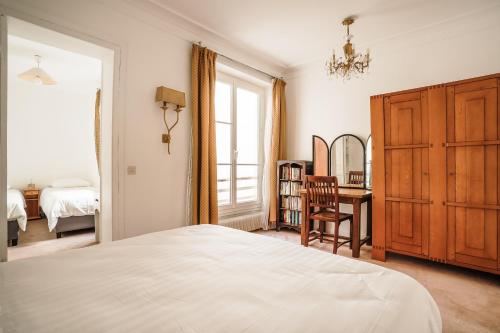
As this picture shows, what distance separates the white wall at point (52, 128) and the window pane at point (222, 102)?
2.39 m

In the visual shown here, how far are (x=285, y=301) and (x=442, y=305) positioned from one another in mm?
1892

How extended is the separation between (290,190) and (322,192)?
1.06 meters

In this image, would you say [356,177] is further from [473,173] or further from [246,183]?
[246,183]

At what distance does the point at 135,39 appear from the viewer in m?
2.68

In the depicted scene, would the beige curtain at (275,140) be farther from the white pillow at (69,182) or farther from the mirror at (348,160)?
the white pillow at (69,182)

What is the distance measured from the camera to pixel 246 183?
4.30 meters

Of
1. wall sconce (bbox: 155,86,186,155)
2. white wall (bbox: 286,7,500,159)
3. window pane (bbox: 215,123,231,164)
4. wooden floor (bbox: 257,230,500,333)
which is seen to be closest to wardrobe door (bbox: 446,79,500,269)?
wooden floor (bbox: 257,230,500,333)

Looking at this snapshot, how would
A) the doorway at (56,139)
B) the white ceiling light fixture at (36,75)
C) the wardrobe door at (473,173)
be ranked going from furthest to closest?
the white ceiling light fixture at (36,75)
the doorway at (56,139)
the wardrobe door at (473,173)

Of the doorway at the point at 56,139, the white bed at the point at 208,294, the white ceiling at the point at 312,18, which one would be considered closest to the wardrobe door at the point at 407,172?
the white ceiling at the point at 312,18

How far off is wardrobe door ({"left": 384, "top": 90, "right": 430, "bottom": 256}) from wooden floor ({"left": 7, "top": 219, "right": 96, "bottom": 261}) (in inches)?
155

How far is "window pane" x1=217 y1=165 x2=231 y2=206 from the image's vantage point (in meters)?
3.86

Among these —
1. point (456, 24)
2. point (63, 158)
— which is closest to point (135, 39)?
point (456, 24)

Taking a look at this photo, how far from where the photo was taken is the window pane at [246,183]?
4172mm

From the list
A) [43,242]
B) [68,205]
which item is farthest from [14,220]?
[68,205]
